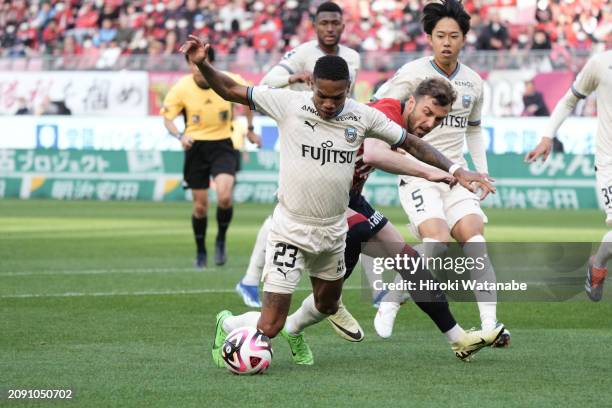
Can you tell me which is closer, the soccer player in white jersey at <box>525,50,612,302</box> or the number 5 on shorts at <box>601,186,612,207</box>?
the soccer player in white jersey at <box>525,50,612,302</box>

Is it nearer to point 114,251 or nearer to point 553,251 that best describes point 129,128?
point 114,251

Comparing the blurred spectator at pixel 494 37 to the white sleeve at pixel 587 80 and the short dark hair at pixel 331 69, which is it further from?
the short dark hair at pixel 331 69

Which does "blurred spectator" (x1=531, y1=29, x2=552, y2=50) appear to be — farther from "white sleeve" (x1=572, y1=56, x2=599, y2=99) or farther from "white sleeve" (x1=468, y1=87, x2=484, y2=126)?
"white sleeve" (x1=468, y1=87, x2=484, y2=126)

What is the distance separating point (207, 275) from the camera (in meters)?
14.1

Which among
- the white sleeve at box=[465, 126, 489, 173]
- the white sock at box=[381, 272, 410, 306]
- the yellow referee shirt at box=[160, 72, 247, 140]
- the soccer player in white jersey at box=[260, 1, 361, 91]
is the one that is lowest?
the yellow referee shirt at box=[160, 72, 247, 140]

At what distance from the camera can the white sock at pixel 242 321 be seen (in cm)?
797

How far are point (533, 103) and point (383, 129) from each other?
806 inches

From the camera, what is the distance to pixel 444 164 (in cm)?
765

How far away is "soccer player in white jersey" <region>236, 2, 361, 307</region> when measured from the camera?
11.1m

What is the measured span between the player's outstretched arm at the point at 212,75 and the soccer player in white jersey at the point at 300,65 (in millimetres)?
Result: 3150

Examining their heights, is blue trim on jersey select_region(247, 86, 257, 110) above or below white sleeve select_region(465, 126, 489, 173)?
above

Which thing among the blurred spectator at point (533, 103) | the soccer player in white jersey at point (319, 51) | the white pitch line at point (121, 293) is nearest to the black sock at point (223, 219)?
the white pitch line at point (121, 293)

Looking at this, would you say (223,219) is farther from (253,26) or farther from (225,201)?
(253,26)

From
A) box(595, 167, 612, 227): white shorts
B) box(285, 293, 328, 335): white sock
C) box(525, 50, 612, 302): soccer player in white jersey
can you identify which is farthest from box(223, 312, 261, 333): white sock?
box(595, 167, 612, 227): white shorts
